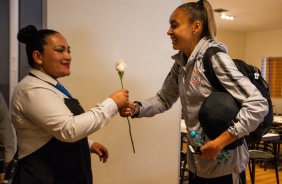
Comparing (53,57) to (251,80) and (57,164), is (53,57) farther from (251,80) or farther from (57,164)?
(251,80)

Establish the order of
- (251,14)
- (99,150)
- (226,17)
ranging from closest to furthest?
1. (99,150)
2. (251,14)
3. (226,17)

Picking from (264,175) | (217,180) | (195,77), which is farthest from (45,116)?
(264,175)

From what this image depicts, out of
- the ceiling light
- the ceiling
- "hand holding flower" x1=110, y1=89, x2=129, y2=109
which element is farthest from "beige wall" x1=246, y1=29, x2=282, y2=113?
"hand holding flower" x1=110, y1=89, x2=129, y2=109

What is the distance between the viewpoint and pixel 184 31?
1.59 meters

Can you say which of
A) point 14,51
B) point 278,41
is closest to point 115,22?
point 14,51

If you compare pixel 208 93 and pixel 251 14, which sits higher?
pixel 251 14

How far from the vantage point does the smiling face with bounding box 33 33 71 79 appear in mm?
1468

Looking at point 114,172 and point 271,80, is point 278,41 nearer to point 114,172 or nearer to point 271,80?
point 271,80

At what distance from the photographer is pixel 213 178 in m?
1.49

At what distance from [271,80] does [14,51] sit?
7.29 meters

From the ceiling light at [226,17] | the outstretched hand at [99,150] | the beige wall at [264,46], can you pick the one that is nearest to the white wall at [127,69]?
the outstretched hand at [99,150]

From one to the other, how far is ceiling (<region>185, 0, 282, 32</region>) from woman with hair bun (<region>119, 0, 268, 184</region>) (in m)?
3.81

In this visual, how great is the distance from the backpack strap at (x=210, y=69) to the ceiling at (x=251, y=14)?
13.0 ft

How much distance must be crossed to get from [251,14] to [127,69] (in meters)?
4.70
